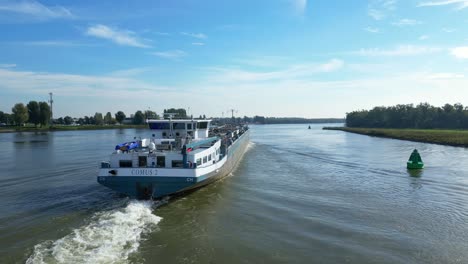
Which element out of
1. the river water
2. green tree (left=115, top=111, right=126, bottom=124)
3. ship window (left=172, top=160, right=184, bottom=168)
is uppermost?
green tree (left=115, top=111, right=126, bottom=124)

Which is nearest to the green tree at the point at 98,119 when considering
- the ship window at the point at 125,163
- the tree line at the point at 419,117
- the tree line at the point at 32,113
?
the tree line at the point at 32,113

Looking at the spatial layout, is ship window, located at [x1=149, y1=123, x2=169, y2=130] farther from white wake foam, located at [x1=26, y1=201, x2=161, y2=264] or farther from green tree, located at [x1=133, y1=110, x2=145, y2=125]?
green tree, located at [x1=133, y1=110, x2=145, y2=125]

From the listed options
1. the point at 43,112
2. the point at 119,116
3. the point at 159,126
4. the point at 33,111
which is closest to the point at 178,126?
the point at 159,126

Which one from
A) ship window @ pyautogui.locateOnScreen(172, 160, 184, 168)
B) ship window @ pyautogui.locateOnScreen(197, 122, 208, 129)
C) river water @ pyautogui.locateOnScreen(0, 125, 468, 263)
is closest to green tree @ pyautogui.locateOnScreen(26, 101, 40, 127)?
river water @ pyautogui.locateOnScreen(0, 125, 468, 263)

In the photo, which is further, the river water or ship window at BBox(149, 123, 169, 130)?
ship window at BBox(149, 123, 169, 130)

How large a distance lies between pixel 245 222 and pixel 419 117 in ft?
424

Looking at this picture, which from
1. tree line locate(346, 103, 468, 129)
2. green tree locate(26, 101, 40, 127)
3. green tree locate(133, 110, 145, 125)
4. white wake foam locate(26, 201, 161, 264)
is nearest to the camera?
white wake foam locate(26, 201, 161, 264)

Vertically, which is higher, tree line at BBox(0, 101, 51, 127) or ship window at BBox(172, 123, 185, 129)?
tree line at BBox(0, 101, 51, 127)

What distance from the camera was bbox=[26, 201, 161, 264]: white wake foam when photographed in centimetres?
1195

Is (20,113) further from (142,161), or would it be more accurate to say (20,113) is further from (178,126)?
(142,161)

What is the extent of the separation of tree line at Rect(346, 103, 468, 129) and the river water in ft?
347

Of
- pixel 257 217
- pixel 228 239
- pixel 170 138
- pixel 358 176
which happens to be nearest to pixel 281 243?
pixel 228 239

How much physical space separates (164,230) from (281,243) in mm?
5257

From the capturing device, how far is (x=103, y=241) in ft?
43.8
